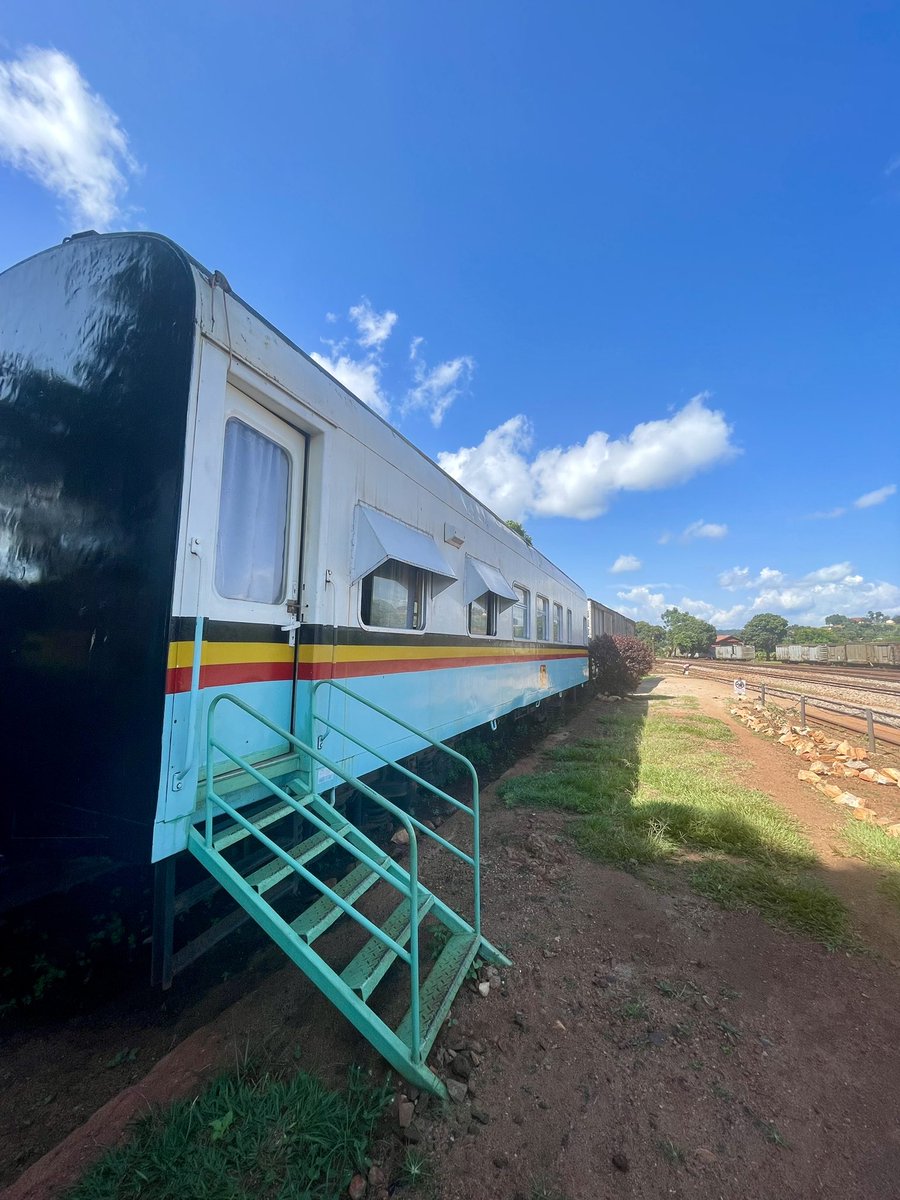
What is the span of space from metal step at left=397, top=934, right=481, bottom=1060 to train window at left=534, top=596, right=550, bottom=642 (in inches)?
243

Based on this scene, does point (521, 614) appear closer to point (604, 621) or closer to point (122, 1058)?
point (122, 1058)

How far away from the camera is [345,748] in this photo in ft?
10.8

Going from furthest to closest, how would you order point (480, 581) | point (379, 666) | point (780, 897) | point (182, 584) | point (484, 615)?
point (484, 615), point (480, 581), point (780, 897), point (379, 666), point (182, 584)

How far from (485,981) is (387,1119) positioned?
899 mm

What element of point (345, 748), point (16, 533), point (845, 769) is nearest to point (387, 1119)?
point (345, 748)

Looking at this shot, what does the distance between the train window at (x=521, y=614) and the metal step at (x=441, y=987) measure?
479cm

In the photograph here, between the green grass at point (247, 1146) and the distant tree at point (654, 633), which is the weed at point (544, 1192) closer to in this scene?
the green grass at point (247, 1146)

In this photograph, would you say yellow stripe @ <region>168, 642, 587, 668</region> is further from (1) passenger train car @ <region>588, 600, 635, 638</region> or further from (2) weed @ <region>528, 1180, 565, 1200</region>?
(1) passenger train car @ <region>588, 600, 635, 638</region>

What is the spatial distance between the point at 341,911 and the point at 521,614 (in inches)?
235

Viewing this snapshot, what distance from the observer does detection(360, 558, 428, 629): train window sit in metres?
3.70

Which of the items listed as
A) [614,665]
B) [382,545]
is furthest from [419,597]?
[614,665]

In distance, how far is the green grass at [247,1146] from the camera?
1.75 meters

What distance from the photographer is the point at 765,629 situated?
81375 mm

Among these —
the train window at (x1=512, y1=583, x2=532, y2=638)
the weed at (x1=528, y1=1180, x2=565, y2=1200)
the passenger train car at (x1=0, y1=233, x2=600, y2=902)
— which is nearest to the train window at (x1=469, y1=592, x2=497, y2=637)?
the train window at (x1=512, y1=583, x2=532, y2=638)
